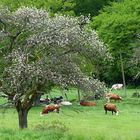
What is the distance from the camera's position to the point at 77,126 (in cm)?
2467

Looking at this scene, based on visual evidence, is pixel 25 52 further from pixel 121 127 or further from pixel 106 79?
pixel 106 79

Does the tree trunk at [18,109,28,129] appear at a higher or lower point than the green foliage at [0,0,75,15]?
lower

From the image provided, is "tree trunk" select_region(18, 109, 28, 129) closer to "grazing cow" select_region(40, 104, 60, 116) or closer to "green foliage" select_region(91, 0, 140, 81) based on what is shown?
"grazing cow" select_region(40, 104, 60, 116)

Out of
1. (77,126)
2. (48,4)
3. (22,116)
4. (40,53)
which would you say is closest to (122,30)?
(48,4)

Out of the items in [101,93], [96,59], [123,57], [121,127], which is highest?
[123,57]

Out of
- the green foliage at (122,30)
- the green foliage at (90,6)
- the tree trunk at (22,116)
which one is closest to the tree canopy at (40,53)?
the tree trunk at (22,116)

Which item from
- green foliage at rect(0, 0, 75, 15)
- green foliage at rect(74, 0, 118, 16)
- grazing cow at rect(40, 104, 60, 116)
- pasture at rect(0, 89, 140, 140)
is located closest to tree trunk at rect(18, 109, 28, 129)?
pasture at rect(0, 89, 140, 140)

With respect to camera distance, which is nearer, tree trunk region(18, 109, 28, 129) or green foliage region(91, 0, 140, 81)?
tree trunk region(18, 109, 28, 129)

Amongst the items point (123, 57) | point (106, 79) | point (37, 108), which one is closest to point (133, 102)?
point (37, 108)

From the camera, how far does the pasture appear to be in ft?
53.0

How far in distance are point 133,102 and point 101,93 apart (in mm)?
22271

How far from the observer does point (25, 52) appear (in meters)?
19.9

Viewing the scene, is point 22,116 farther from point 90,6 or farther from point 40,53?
point 90,6

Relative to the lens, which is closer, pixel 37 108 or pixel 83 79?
pixel 83 79
